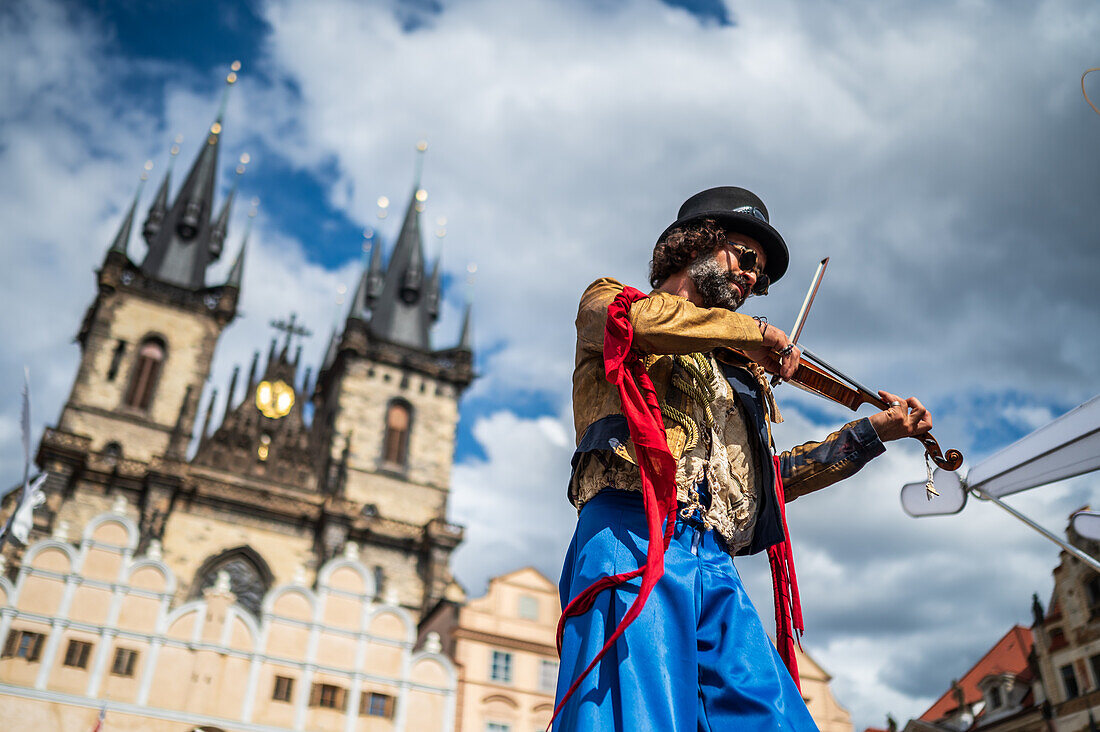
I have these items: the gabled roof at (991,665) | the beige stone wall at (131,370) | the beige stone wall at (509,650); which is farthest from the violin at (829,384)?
the beige stone wall at (131,370)

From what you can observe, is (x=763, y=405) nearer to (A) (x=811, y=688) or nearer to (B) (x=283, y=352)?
(A) (x=811, y=688)

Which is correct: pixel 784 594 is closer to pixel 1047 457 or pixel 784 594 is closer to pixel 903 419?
pixel 903 419

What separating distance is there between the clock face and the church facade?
0.08 metres

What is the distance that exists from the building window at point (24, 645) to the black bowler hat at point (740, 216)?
54.1ft

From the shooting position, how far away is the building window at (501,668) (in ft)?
62.3

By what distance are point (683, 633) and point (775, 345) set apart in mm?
698

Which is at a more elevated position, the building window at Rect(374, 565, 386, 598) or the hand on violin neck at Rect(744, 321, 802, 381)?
the building window at Rect(374, 565, 386, 598)

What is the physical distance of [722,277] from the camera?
226cm

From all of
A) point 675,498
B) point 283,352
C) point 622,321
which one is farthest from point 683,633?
point 283,352

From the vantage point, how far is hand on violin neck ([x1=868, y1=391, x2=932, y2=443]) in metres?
2.28

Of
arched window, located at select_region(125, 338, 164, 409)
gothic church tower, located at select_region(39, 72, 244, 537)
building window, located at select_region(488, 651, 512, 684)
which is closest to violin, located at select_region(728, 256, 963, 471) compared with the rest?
building window, located at select_region(488, 651, 512, 684)

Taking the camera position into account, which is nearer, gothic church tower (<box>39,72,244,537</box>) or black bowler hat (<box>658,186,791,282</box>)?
black bowler hat (<box>658,186,791,282</box>)

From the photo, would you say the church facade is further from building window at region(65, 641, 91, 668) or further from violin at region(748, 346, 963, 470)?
violin at region(748, 346, 963, 470)

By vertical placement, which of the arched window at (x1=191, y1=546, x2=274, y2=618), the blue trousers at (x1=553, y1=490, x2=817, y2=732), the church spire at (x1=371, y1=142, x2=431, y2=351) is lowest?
the blue trousers at (x1=553, y1=490, x2=817, y2=732)
